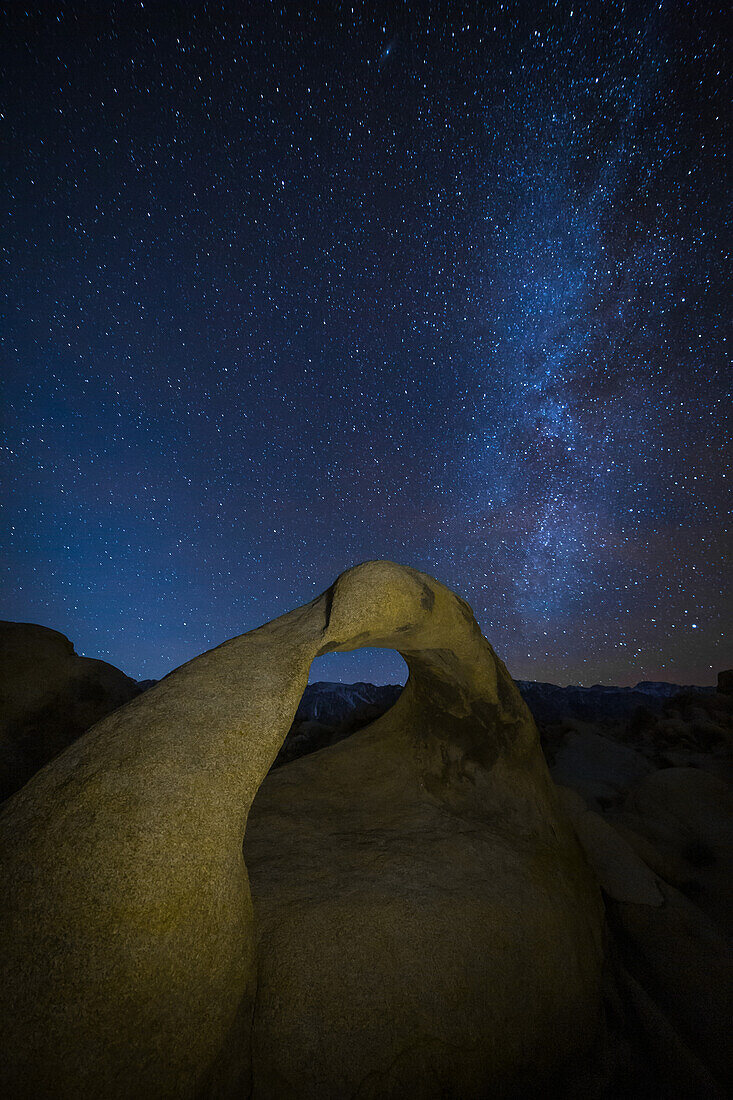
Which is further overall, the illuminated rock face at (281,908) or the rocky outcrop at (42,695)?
the rocky outcrop at (42,695)

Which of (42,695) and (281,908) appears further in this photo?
(42,695)

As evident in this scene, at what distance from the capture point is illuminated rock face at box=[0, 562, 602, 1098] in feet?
4.59

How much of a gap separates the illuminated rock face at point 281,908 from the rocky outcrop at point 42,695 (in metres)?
1.94

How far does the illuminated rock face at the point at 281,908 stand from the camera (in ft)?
4.59

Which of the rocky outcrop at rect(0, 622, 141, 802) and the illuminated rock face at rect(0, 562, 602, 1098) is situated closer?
the illuminated rock face at rect(0, 562, 602, 1098)

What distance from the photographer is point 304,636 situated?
8.69ft

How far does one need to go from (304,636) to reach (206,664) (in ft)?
1.97

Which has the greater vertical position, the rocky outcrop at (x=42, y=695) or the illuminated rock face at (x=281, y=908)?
the rocky outcrop at (x=42, y=695)

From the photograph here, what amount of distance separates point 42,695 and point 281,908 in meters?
3.07

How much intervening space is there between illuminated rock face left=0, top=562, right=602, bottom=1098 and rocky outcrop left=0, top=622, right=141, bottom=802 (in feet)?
6.35

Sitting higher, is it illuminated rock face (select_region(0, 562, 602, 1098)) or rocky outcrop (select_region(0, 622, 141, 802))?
rocky outcrop (select_region(0, 622, 141, 802))

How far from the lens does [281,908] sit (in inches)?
95.7

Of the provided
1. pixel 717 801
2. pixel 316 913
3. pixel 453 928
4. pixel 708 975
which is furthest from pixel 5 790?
pixel 717 801

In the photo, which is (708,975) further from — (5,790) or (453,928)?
(5,790)
